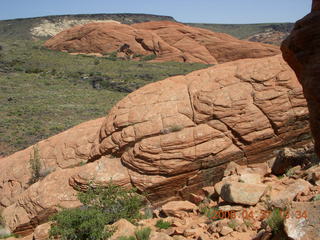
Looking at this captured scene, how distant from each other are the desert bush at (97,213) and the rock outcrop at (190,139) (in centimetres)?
74

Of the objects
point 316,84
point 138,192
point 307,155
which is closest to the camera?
point 316,84

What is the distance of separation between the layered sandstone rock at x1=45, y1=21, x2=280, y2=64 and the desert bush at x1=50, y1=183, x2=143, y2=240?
43.6m

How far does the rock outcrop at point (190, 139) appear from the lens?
10.9 m

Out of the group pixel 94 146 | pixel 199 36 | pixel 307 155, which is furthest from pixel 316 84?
pixel 199 36

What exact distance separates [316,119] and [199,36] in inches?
2218

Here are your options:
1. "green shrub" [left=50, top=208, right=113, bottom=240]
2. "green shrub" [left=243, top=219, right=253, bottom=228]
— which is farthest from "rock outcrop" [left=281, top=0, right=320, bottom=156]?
"green shrub" [left=50, top=208, right=113, bottom=240]

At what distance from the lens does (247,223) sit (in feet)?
23.5

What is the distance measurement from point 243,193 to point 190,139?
10.4 ft

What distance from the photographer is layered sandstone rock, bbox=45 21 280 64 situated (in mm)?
54062

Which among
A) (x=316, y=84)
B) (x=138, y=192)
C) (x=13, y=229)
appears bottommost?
(x=13, y=229)

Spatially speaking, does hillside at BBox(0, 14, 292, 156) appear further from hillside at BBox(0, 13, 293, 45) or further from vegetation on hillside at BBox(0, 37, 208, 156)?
hillside at BBox(0, 13, 293, 45)

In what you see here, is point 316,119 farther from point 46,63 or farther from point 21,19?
point 21,19

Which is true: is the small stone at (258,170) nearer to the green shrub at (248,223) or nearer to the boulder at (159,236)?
the green shrub at (248,223)

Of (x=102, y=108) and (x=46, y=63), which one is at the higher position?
(x=46, y=63)
